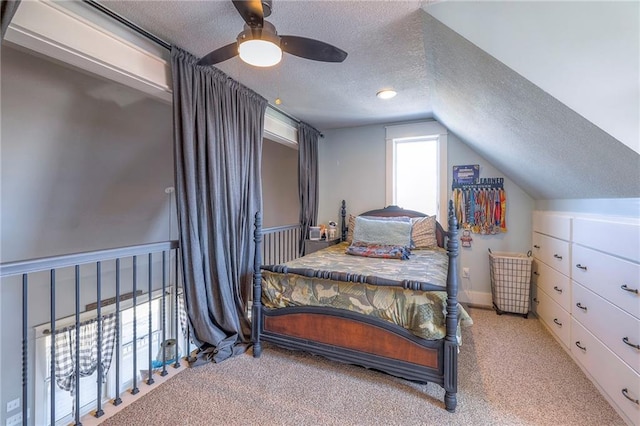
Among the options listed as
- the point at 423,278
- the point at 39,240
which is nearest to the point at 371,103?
the point at 423,278

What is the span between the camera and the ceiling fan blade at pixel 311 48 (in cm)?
157

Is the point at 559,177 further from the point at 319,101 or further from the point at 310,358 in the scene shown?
the point at 310,358

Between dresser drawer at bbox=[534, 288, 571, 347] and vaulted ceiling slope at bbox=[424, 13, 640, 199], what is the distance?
38.5 inches

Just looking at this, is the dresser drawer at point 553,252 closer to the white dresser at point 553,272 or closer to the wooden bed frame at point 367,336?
the white dresser at point 553,272

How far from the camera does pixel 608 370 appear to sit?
5.65 ft

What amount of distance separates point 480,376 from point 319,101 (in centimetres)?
281

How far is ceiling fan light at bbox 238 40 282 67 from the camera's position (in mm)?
1505

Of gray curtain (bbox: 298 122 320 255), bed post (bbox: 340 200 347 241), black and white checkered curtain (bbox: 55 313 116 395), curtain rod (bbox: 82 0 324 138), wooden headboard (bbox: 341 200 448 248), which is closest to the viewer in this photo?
curtain rod (bbox: 82 0 324 138)

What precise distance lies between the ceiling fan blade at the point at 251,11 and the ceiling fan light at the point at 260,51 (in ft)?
0.30

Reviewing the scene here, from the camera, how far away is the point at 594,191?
2.00 meters

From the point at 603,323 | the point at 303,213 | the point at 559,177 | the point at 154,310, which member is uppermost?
the point at 559,177

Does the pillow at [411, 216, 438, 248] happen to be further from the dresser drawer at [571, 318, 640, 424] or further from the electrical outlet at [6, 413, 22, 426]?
the electrical outlet at [6, 413, 22, 426]

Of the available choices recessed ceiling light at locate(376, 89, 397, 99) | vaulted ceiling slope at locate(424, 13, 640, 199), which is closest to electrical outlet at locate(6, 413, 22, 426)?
recessed ceiling light at locate(376, 89, 397, 99)

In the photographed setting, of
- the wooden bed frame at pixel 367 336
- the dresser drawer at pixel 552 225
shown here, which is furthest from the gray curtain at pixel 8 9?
the dresser drawer at pixel 552 225
